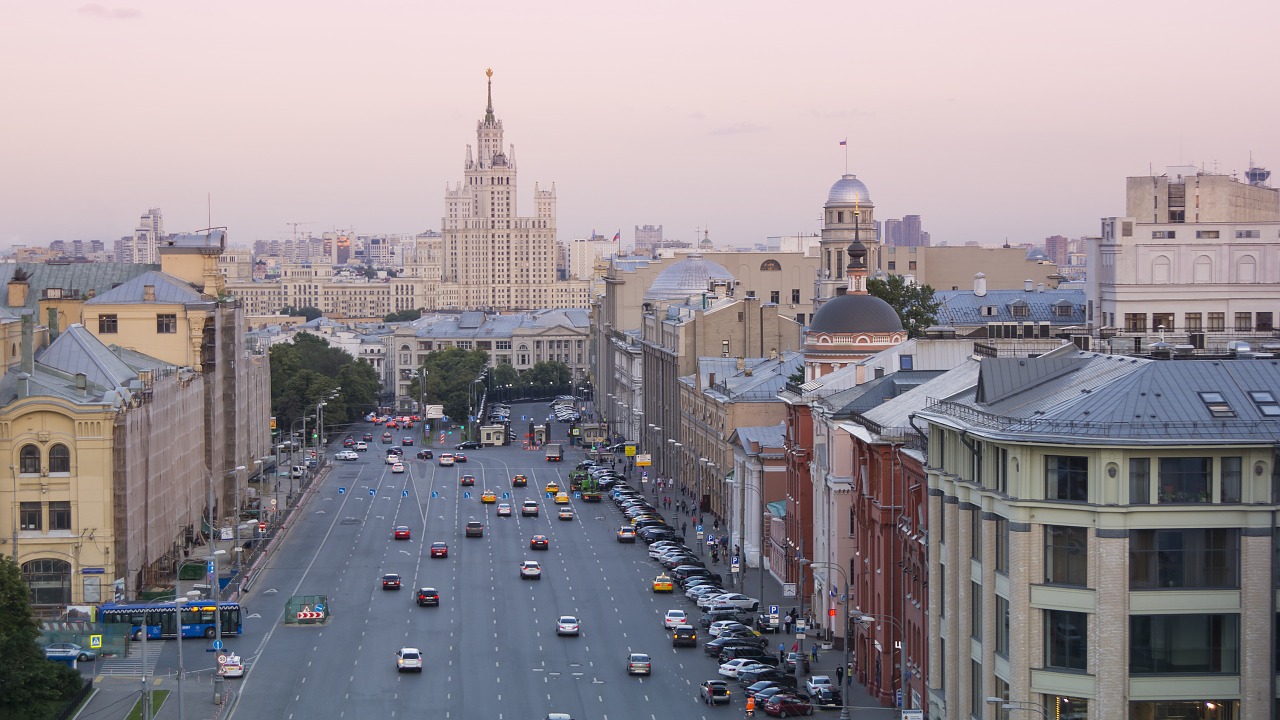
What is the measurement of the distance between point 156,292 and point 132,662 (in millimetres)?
51365

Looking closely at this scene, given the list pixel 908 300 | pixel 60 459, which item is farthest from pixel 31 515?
pixel 908 300

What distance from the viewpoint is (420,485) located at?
158250 millimetres

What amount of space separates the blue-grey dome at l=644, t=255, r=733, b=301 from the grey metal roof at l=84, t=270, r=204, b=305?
179 feet

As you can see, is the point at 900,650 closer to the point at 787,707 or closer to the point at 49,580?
the point at 787,707

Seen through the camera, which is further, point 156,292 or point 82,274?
point 82,274

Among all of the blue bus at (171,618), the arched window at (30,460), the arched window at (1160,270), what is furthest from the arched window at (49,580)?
the arched window at (1160,270)

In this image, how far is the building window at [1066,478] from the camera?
163 feet

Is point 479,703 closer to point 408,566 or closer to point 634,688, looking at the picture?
point 634,688

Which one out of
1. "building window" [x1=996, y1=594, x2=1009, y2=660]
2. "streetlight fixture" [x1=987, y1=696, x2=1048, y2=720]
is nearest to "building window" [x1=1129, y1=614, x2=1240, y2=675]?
"streetlight fixture" [x1=987, y1=696, x2=1048, y2=720]

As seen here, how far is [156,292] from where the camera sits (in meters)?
131

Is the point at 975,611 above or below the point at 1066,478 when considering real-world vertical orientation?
below

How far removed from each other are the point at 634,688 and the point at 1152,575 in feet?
101

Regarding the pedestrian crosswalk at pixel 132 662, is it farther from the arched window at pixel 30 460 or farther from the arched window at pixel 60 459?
the arched window at pixel 30 460

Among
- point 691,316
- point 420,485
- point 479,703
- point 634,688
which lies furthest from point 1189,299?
point 420,485
